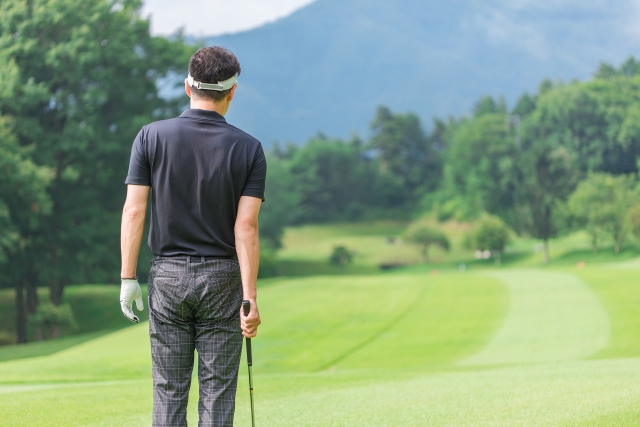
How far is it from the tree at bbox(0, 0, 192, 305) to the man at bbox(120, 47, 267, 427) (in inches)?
1159

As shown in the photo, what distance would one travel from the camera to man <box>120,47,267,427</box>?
11.3ft

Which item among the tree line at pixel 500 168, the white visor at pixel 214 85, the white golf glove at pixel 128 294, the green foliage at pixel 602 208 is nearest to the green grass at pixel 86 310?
the white golf glove at pixel 128 294

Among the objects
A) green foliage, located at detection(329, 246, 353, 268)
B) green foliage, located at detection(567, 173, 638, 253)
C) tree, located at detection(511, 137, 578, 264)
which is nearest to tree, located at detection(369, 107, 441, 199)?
green foliage, located at detection(329, 246, 353, 268)

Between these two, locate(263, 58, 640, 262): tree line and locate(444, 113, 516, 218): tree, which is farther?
locate(444, 113, 516, 218): tree

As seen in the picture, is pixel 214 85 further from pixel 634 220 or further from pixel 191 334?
pixel 634 220

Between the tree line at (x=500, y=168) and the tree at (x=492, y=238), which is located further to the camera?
the tree at (x=492, y=238)

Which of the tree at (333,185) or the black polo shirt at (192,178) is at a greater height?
the tree at (333,185)

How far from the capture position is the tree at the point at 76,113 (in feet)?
104

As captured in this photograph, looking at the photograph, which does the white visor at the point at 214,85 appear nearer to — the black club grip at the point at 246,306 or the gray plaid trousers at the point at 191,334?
the gray plaid trousers at the point at 191,334

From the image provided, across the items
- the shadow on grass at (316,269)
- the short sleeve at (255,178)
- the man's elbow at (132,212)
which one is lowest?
the shadow on grass at (316,269)

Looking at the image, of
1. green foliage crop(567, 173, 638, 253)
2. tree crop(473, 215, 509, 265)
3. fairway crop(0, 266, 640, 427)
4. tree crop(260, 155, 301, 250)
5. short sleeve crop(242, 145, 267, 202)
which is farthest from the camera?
tree crop(260, 155, 301, 250)

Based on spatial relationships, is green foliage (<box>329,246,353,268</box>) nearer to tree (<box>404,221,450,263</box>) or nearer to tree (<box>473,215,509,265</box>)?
tree (<box>404,221,450,263</box>)

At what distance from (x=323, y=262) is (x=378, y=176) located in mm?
27592

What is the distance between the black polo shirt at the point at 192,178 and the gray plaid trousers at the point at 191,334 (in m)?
0.09
